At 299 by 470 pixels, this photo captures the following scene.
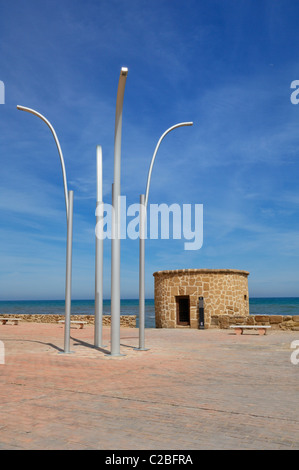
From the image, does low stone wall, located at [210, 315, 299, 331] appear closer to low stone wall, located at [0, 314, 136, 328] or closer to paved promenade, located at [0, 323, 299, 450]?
low stone wall, located at [0, 314, 136, 328]

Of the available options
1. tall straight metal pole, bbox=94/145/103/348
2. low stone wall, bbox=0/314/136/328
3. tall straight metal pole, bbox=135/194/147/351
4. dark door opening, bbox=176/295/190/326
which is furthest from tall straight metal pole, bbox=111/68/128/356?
low stone wall, bbox=0/314/136/328

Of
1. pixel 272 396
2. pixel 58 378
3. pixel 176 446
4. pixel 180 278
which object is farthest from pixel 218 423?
pixel 180 278

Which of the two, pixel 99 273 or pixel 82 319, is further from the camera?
pixel 82 319

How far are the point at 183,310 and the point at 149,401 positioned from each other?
15.5 m

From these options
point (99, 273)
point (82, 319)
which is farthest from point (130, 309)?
point (99, 273)

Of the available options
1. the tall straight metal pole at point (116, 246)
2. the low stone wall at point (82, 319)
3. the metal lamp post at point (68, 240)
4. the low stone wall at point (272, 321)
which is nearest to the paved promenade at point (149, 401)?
the metal lamp post at point (68, 240)

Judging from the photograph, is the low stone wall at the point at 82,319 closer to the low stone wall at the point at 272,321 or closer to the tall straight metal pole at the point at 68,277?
the low stone wall at the point at 272,321

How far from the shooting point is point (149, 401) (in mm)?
5629

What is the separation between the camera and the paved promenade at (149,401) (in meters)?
4.04

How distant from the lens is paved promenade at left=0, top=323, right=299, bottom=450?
13.3 ft

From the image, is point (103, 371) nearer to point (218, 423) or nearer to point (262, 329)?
point (218, 423)

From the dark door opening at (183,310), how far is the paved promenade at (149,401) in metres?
10.2

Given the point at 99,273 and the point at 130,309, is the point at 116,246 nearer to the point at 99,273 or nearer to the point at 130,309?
the point at 99,273

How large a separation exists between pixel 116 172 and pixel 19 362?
17.1 feet
